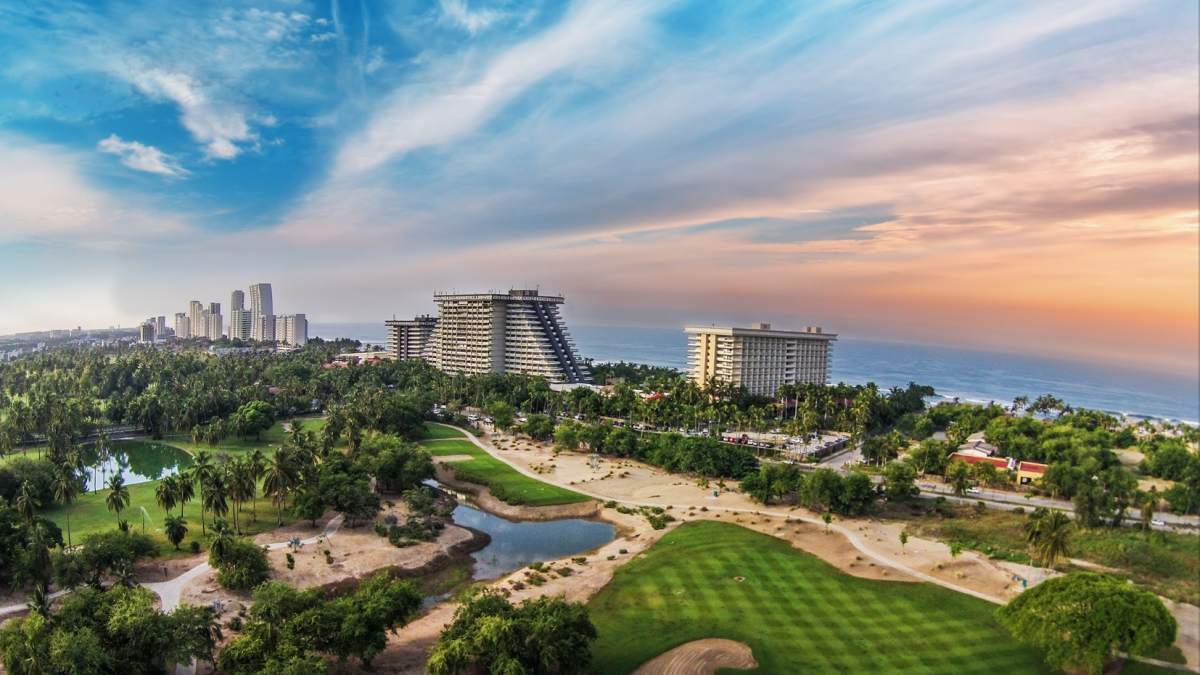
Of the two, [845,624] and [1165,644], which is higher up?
[1165,644]

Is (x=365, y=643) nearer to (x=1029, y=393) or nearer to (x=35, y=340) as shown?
(x=1029, y=393)

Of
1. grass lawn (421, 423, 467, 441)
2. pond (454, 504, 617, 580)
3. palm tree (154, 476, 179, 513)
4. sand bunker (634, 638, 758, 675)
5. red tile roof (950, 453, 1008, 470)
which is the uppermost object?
palm tree (154, 476, 179, 513)

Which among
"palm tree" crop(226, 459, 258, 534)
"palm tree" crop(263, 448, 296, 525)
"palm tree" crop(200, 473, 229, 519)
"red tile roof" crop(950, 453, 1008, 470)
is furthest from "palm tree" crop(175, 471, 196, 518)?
"red tile roof" crop(950, 453, 1008, 470)

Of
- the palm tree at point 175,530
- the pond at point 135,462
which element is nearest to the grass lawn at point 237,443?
the pond at point 135,462

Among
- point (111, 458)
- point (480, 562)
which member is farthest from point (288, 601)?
point (111, 458)

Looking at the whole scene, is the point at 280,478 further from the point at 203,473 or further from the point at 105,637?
the point at 105,637

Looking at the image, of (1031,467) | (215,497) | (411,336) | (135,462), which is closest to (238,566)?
(215,497)

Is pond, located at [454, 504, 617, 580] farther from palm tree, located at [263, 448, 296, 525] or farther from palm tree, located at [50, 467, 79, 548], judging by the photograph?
palm tree, located at [50, 467, 79, 548]
